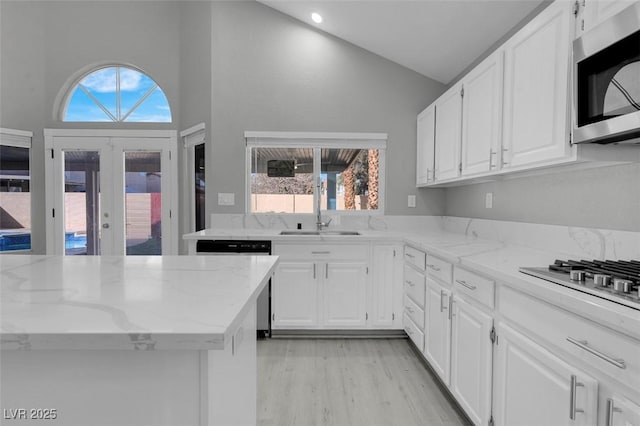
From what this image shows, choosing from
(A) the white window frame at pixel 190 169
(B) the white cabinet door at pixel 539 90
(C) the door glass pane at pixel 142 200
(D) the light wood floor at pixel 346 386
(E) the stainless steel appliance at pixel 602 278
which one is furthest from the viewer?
(C) the door glass pane at pixel 142 200

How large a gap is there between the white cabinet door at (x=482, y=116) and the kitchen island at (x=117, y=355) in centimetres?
183

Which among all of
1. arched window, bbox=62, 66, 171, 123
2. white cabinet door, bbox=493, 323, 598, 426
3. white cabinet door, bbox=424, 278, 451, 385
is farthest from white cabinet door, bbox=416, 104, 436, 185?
arched window, bbox=62, 66, 171, 123

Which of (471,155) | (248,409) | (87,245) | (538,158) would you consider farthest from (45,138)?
(538,158)

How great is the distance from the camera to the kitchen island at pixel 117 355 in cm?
63

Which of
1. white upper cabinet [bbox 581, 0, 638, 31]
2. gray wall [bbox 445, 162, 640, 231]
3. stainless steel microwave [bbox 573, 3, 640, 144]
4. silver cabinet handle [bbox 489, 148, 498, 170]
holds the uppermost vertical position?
white upper cabinet [bbox 581, 0, 638, 31]

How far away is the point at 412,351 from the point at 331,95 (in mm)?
2645

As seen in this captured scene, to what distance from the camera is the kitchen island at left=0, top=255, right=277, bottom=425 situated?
0.63 m

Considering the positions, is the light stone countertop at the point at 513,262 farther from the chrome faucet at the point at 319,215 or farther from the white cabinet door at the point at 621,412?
the chrome faucet at the point at 319,215

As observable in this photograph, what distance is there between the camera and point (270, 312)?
2.97 meters

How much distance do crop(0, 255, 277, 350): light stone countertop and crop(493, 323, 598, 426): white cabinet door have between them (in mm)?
1009

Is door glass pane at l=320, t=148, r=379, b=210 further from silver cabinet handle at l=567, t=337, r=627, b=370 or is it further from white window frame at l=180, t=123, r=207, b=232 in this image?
silver cabinet handle at l=567, t=337, r=627, b=370

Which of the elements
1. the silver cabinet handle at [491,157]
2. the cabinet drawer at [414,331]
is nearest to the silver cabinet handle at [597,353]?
the silver cabinet handle at [491,157]

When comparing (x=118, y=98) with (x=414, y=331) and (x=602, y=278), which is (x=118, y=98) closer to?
(x=414, y=331)

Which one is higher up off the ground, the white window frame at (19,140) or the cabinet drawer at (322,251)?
the white window frame at (19,140)
